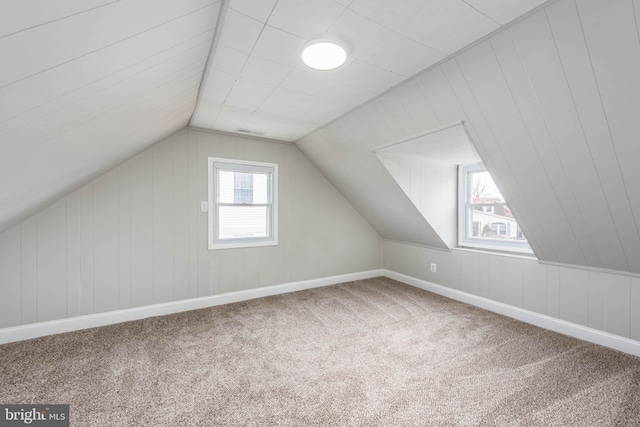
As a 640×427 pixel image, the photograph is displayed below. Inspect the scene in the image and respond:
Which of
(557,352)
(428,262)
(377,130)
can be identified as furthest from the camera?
(428,262)

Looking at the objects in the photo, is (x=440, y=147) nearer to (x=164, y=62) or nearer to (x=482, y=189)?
(x=482, y=189)

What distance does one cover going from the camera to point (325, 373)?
2002 millimetres

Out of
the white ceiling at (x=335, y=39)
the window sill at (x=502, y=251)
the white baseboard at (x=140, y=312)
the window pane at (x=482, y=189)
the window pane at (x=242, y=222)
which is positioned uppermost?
the white ceiling at (x=335, y=39)

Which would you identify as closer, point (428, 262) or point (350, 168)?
point (350, 168)

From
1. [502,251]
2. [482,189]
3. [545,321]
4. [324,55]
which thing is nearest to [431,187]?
[482,189]

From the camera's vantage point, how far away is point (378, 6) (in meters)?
1.33

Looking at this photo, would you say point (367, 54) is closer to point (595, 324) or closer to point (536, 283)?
point (536, 283)

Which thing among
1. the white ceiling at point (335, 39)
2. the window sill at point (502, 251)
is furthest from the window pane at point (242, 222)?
the window sill at point (502, 251)

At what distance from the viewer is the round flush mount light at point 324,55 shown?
5.35 feet

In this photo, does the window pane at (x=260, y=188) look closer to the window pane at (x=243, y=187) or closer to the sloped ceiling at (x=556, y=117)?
the window pane at (x=243, y=187)

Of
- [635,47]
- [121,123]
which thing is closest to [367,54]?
[635,47]

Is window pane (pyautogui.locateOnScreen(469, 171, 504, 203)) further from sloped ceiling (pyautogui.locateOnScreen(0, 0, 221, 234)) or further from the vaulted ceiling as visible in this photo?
sloped ceiling (pyautogui.locateOnScreen(0, 0, 221, 234))

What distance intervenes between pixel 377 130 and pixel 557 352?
2461 mm

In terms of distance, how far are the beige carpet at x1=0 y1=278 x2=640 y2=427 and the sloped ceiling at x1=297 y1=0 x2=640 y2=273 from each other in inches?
41.5
